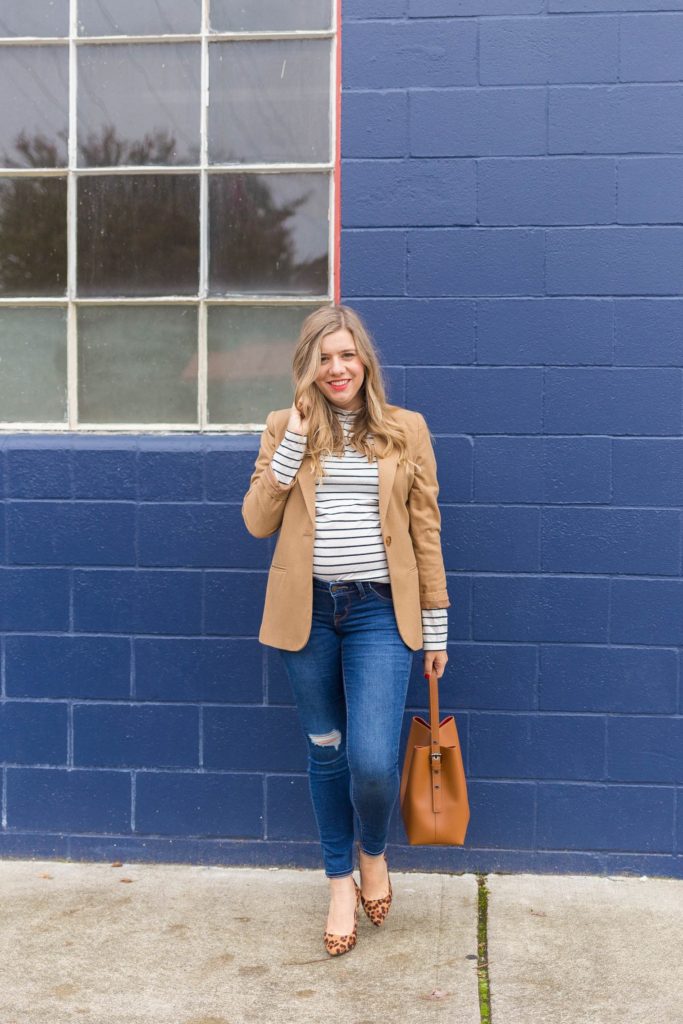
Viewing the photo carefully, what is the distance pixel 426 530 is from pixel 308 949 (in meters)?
1.37

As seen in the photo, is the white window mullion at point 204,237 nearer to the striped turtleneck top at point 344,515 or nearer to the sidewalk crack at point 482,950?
the striped turtleneck top at point 344,515

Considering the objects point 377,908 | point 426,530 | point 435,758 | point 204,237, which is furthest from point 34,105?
point 377,908

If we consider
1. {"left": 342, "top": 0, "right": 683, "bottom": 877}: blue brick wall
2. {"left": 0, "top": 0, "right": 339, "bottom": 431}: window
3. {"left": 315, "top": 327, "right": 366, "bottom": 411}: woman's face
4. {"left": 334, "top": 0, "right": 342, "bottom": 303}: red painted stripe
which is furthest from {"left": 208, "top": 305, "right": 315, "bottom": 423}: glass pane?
{"left": 315, "top": 327, "right": 366, "bottom": 411}: woman's face

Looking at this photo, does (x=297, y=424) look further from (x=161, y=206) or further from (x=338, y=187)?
(x=161, y=206)

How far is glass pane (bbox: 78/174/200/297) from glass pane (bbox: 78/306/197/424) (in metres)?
0.09

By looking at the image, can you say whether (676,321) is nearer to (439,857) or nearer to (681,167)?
(681,167)

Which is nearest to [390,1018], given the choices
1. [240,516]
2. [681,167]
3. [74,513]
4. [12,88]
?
[240,516]

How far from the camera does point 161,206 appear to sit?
421 cm

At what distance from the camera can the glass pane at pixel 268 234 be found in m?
4.16

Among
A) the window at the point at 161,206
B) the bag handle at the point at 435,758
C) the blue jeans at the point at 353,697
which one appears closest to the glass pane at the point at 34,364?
the window at the point at 161,206

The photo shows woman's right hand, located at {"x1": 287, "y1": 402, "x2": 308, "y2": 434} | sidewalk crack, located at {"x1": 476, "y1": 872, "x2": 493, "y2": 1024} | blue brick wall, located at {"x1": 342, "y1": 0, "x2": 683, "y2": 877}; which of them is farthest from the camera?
blue brick wall, located at {"x1": 342, "y1": 0, "x2": 683, "y2": 877}

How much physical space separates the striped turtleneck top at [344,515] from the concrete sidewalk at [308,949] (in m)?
1.19

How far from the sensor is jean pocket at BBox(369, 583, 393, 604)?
3.42 metres

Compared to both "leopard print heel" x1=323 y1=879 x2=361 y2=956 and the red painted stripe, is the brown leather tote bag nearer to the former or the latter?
"leopard print heel" x1=323 y1=879 x2=361 y2=956
